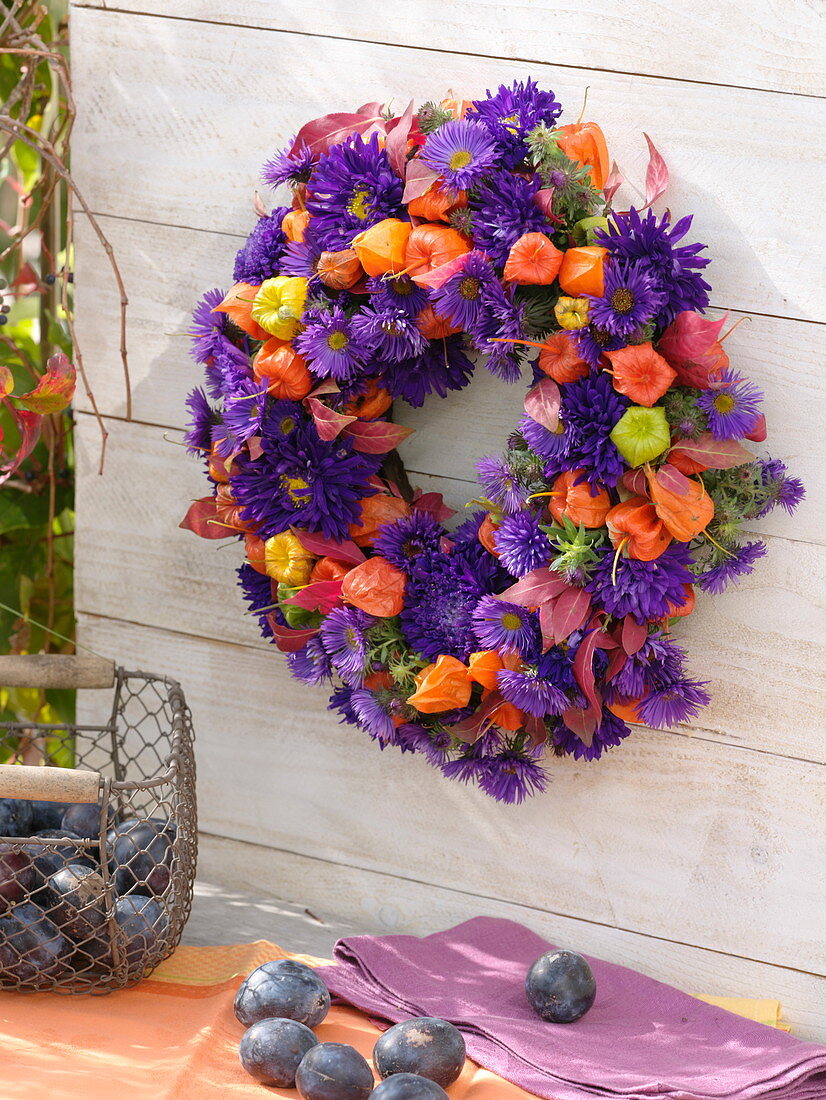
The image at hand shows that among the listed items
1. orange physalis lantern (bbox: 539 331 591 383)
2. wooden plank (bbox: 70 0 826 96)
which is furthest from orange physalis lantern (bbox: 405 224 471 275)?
wooden plank (bbox: 70 0 826 96)

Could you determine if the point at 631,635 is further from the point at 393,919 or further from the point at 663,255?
the point at 393,919

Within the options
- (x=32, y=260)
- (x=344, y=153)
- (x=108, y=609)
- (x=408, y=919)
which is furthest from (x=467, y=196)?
(x=32, y=260)

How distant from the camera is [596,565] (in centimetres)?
98

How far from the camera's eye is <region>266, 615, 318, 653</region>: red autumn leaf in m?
1.13

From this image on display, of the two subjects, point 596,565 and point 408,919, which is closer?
point 596,565

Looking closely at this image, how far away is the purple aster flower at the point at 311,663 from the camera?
44.2 inches

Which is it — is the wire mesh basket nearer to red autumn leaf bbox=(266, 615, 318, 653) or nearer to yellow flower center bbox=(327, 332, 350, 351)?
red autumn leaf bbox=(266, 615, 318, 653)

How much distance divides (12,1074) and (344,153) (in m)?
0.83

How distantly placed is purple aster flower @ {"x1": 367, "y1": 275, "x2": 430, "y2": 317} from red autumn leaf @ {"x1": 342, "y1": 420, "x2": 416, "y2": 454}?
0.41 feet

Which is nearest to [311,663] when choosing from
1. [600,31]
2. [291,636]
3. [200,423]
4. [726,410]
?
[291,636]

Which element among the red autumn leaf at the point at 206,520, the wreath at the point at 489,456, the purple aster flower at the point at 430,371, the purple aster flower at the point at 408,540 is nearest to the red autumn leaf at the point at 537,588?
the wreath at the point at 489,456

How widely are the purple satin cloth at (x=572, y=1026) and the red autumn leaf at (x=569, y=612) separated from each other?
1.17 ft

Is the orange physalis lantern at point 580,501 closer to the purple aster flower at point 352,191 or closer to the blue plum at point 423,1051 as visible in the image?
the purple aster flower at point 352,191

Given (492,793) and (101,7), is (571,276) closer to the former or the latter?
(492,793)
